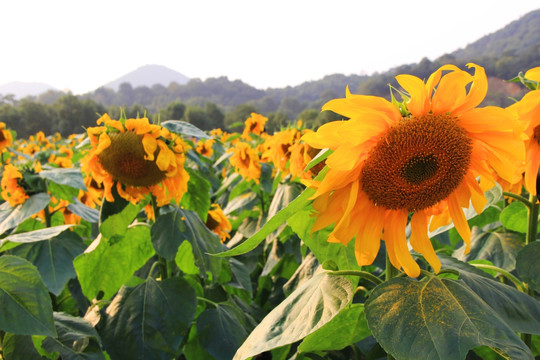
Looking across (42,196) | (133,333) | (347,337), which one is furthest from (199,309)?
(347,337)

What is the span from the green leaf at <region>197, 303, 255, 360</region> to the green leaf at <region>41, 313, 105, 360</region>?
1.58 ft

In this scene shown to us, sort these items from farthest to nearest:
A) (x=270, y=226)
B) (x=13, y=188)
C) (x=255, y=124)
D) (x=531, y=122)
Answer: (x=255, y=124)
(x=13, y=188)
(x=531, y=122)
(x=270, y=226)

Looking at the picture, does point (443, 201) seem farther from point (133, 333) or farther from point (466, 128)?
point (133, 333)

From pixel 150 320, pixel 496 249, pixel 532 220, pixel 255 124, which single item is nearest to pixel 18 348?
pixel 150 320

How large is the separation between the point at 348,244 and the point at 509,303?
17.3 inches

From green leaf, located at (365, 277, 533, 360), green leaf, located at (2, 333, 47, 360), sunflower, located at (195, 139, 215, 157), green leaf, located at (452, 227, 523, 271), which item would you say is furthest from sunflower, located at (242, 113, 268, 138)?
green leaf, located at (365, 277, 533, 360)

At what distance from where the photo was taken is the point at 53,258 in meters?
2.21

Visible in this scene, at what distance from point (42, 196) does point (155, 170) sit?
89 centimetres

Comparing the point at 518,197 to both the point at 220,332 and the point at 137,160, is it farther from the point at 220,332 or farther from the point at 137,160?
the point at 137,160

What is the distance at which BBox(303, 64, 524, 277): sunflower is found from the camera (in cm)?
91

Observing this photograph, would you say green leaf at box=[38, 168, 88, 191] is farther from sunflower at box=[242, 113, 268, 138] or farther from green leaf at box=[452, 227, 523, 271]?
sunflower at box=[242, 113, 268, 138]

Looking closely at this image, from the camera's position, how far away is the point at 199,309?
239 cm

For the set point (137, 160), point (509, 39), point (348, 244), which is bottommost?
point (348, 244)

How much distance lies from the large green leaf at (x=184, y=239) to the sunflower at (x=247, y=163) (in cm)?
161
